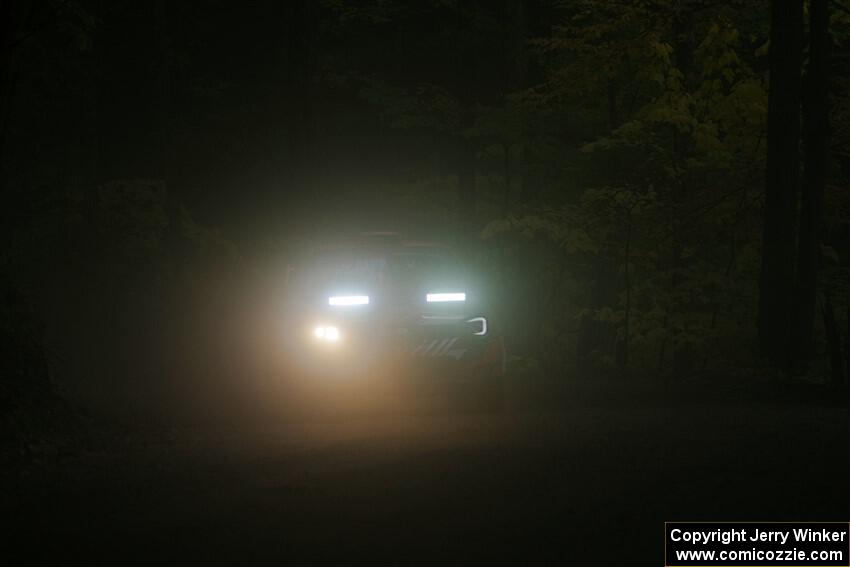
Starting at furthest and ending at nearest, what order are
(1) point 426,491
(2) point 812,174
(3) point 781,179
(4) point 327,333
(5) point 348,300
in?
(2) point 812,174 < (3) point 781,179 < (5) point 348,300 < (4) point 327,333 < (1) point 426,491

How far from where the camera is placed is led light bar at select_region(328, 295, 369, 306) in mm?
15461

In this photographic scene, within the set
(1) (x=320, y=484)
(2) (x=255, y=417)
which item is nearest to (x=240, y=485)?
(1) (x=320, y=484)

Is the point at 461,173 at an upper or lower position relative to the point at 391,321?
upper

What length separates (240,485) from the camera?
33.5ft

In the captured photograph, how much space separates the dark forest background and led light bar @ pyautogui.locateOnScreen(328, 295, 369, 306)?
3.19 m

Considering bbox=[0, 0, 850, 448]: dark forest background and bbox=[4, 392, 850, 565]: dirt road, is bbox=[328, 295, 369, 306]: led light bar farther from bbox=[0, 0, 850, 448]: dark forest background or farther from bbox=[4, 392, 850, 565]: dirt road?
bbox=[0, 0, 850, 448]: dark forest background

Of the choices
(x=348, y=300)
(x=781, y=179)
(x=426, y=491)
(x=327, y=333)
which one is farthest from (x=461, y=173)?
(x=426, y=491)

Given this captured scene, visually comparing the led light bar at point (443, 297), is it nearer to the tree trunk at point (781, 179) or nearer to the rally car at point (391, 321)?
the rally car at point (391, 321)

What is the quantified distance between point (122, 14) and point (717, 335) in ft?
57.6

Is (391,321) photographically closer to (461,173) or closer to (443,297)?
(443,297)

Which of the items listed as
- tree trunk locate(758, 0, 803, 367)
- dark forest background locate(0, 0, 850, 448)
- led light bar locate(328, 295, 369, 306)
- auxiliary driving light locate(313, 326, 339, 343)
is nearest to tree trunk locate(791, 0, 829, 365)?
dark forest background locate(0, 0, 850, 448)

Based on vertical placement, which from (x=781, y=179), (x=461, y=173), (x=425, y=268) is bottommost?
(x=425, y=268)

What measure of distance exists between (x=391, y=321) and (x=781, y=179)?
362 inches

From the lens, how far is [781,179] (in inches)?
864
